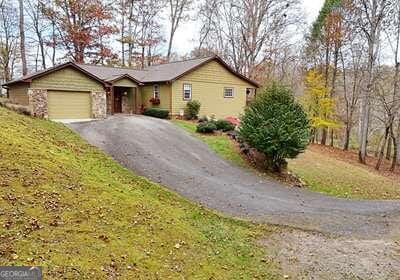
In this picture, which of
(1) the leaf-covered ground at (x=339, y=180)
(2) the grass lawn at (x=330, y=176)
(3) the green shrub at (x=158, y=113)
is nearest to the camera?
(1) the leaf-covered ground at (x=339, y=180)

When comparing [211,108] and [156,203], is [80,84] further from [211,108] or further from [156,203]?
[156,203]

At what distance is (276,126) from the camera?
14195mm

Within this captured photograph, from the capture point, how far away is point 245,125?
15.4 metres

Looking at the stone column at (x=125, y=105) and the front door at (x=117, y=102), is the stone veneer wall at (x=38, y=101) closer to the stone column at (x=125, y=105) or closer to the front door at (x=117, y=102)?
the front door at (x=117, y=102)

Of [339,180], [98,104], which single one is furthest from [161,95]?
[339,180]

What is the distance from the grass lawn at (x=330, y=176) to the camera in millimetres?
14227

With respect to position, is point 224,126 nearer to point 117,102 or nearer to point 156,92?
point 156,92

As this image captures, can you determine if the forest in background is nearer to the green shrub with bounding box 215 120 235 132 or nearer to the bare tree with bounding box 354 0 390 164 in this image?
the bare tree with bounding box 354 0 390 164

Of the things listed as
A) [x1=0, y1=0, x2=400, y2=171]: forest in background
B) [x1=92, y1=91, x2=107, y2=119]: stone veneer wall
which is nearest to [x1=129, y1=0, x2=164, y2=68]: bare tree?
[x1=0, y1=0, x2=400, y2=171]: forest in background

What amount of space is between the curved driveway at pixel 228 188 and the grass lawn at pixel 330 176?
961 mm

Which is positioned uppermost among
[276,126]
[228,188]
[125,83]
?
[125,83]

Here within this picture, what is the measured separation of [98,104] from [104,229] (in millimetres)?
16306

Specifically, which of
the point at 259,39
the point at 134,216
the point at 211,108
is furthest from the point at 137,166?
the point at 259,39

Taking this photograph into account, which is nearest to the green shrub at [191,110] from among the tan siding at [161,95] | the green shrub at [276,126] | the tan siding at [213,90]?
the tan siding at [213,90]
